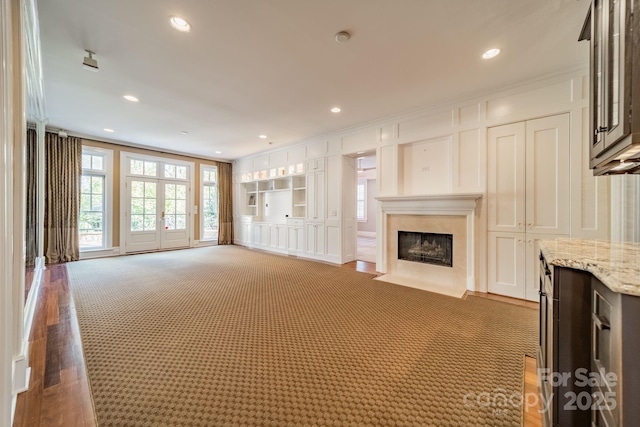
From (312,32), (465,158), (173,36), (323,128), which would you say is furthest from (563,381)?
(323,128)

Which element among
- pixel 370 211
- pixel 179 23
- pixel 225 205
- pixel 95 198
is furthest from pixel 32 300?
pixel 370 211

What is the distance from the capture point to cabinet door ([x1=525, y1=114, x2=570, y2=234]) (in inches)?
117

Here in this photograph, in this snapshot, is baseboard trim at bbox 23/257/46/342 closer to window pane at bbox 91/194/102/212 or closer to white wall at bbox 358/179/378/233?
window pane at bbox 91/194/102/212

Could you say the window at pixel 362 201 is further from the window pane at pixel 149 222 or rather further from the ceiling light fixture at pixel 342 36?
the ceiling light fixture at pixel 342 36

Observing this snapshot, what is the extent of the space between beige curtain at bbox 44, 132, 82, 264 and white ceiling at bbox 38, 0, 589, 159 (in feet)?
4.96

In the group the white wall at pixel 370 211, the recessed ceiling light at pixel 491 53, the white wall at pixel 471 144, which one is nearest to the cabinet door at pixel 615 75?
the recessed ceiling light at pixel 491 53

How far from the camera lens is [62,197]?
5309 mm

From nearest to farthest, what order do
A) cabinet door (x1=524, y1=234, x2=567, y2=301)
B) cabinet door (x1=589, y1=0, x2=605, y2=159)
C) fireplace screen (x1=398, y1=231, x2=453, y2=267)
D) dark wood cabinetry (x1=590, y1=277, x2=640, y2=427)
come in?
dark wood cabinetry (x1=590, y1=277, x2=640, y2=427) → cabinet door (x1=589, y1=0, x2=605, y2=159) → cabinet door (x1=524, y1=234, x2=567, y2=301) → fireplace screen (x1=398, y1=231, x2=453, y2=267)

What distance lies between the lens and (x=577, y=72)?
112 inches

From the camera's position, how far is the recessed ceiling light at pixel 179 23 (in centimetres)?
213

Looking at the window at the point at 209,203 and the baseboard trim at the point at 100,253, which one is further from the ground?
the window at the point at 209,203

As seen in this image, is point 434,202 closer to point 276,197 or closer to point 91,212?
point 276,197

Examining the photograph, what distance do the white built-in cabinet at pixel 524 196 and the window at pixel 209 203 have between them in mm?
7484

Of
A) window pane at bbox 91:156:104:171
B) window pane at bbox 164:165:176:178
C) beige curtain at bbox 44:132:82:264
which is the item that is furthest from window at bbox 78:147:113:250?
window pane at bbox 164:165:176:178
